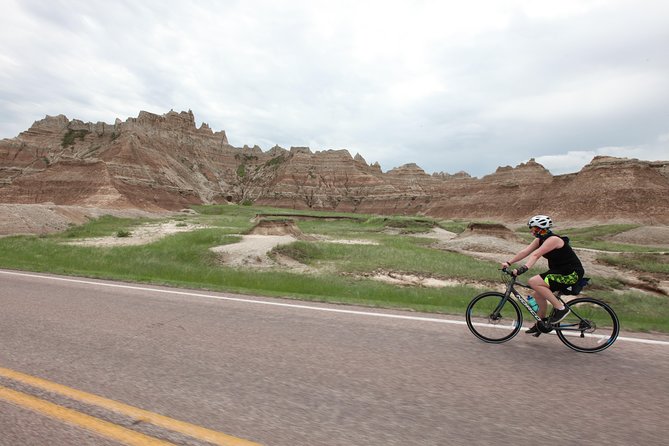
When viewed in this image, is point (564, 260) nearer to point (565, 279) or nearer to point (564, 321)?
point (565, 279)

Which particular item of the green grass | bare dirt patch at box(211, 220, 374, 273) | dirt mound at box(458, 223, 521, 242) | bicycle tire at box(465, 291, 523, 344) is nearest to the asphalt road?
bicycle tire at box(465, 291, 523, 344)

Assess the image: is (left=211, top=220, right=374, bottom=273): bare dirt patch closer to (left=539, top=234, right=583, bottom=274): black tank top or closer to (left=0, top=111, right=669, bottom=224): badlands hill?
(left=539, top=234, right=583, bottom=274): black tank top

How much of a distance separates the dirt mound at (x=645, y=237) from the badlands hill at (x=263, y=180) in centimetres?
2959

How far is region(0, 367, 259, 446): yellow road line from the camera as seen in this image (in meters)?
3.11

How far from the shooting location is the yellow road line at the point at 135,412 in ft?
10.2

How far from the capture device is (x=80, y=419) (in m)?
3.33

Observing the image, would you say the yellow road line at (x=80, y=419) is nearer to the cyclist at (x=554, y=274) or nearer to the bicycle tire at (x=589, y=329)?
the cyclist at (x=554, y=274)

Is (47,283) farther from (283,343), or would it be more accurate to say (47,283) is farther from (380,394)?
(380,394)

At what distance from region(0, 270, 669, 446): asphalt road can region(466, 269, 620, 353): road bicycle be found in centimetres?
22

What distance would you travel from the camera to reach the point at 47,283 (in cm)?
1037

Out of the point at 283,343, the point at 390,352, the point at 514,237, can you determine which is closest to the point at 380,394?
the point at 390,352

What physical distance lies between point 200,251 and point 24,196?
87.5 m

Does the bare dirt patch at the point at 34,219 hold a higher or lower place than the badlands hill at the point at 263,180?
lower

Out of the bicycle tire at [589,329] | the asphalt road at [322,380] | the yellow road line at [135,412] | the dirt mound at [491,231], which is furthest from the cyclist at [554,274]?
the dirt mound at [491,231]
